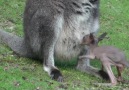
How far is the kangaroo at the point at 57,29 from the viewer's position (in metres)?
7.71

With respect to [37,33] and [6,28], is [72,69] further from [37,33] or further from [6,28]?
[6,28]

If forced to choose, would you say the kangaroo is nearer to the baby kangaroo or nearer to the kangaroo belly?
the kangaroo belly

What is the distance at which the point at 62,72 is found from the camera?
25.6 ft

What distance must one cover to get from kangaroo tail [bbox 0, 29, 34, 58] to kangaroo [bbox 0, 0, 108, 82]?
2cm

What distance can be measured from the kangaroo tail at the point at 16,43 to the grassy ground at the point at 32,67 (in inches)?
4.1

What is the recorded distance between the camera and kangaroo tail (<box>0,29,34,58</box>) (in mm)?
8420

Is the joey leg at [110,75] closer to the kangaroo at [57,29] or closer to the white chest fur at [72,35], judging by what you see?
the kangaroo at [57,29]

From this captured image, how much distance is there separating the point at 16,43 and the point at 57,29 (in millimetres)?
1238

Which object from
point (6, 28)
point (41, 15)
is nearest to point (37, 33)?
point (41, 15)

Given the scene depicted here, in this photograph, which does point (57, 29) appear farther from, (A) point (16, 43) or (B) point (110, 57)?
(A) point (16, 43)

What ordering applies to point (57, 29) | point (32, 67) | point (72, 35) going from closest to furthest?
1. point (57, 29)
2. point (32, 67)
3. point (72, 35)

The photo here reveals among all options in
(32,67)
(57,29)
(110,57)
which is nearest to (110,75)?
(110,57)

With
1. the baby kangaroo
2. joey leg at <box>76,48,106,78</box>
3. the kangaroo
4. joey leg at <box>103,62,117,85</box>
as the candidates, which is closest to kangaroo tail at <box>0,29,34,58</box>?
the kangaroo

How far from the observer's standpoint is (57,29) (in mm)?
7727
